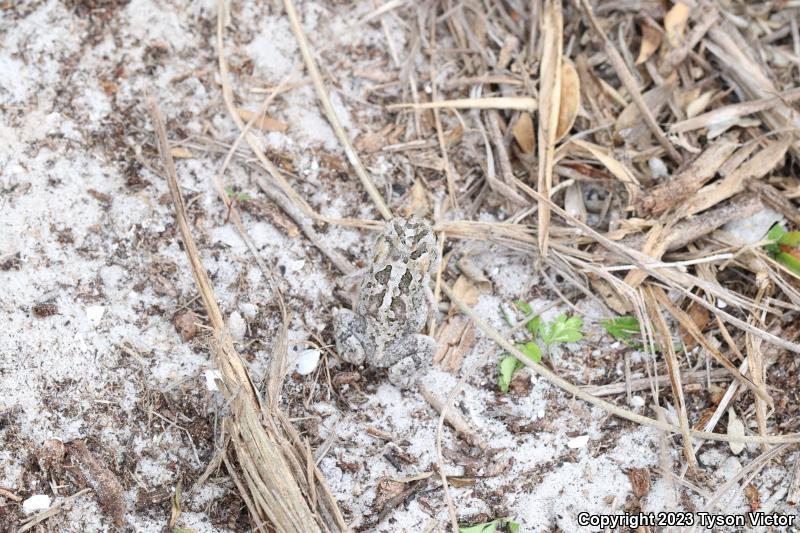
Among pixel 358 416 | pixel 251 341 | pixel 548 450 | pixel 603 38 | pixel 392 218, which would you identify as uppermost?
pixel 603 38

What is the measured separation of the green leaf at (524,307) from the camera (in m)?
4.93

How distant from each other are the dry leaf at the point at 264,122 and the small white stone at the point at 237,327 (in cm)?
146

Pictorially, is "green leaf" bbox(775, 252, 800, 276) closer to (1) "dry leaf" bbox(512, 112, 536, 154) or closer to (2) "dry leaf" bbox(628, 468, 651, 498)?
(2) "dry leaf" bbox(628, 468, 651, 498)

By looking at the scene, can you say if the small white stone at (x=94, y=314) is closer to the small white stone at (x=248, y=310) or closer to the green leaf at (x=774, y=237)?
the small white stone at (x=248, y=310)

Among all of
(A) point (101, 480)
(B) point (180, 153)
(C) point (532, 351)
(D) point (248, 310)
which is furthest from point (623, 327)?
(A) point (101, 480)

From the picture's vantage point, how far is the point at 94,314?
454 centimetres

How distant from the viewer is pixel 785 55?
17.5 feet

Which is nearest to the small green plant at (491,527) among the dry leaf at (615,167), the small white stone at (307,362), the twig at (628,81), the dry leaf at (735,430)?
the small white stone at (307,362)

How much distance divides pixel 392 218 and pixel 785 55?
3212mm

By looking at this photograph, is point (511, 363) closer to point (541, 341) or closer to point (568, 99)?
point (541, 341)

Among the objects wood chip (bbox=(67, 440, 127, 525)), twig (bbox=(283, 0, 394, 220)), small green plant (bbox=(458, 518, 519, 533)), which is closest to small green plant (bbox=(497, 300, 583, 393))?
small green plant (bbox=(458, 518, 519, 533))

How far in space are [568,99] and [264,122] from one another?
2.23 meters

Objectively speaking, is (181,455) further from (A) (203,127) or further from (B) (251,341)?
(A) (203,127)

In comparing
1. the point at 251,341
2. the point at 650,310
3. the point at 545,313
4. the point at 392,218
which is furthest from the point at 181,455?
the point at 650,310
